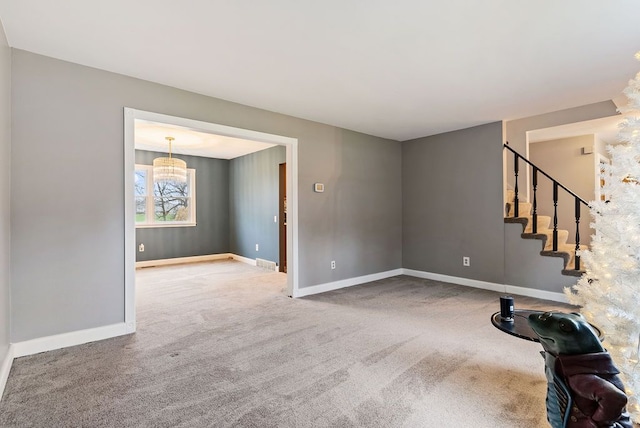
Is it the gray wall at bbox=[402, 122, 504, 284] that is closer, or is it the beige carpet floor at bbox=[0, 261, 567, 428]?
the beige carpet floor at bbox=[0, 261, 567, 428]

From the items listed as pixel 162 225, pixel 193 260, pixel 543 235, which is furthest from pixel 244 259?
pixel 543 235

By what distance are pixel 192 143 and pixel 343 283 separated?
364 cm

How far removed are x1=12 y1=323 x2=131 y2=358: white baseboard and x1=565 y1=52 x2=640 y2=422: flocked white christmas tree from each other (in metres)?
3.51

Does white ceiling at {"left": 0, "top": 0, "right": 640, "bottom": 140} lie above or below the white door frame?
above

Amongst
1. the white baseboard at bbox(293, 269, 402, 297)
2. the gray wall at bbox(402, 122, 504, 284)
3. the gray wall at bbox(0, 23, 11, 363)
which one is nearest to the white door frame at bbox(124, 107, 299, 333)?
the gray wall at bbox(0, 23, 11, 363)

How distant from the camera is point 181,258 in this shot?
22.6ft

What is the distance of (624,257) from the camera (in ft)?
5.57

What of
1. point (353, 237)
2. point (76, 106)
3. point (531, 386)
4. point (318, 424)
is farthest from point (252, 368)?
point (353, 237)

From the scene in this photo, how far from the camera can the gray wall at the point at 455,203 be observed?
449 cm

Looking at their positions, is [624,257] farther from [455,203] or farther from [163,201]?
[163,201]

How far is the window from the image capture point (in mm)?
6484

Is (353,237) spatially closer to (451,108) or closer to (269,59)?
(451,108)

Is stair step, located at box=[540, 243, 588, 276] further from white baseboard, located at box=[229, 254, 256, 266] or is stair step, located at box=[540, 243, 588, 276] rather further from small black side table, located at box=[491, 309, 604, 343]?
white baseboard, located at box=[229, 254, 256, 266]

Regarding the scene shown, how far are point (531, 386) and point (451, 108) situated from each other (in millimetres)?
2971
